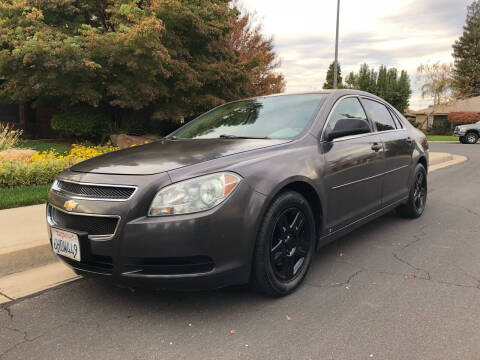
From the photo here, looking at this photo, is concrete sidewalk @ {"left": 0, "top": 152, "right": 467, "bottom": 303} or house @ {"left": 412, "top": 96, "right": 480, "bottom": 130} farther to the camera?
house @ {"left": 412, "top": 96, "right": 480, "bottom": 130}

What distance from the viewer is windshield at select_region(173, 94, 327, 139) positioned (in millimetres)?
3479

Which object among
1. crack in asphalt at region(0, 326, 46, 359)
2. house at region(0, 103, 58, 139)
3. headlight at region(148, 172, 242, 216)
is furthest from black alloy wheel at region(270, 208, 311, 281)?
house at region(0, 103, 58, 139)

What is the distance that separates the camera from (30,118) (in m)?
A: 16.0

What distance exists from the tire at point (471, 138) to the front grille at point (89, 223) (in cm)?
2809

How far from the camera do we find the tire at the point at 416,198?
5.03m

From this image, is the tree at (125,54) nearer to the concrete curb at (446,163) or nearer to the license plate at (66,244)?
the concrete curb at (446,163)

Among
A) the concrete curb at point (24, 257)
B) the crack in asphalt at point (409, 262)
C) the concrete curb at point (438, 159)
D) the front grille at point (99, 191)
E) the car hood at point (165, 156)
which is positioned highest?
the car hood at point (165, 156)

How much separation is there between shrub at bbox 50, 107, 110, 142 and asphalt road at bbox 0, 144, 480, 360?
32.8 feet

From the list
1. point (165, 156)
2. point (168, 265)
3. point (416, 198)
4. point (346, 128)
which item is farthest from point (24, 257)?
point (416, 198)

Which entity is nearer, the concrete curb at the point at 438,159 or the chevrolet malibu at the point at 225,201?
the chevrolet malibu at the point at 225,201

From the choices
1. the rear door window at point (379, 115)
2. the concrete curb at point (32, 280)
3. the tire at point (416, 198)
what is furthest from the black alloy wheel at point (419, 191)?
the concrete curb at point (32, 280)

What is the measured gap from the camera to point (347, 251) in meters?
3.97

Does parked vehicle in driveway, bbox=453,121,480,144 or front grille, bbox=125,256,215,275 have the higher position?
front grille, bbox=125,256,215,275

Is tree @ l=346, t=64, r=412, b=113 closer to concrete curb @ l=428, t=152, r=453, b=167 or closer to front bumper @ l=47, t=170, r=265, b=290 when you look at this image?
concrete curb @ l=428, t=152, r=453, b=167
